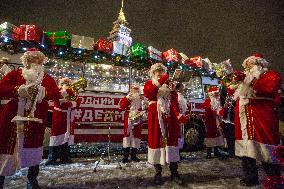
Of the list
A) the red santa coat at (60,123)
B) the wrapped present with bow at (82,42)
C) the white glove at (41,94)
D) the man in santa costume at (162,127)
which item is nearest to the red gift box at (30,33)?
the wrapped present with bow at (82,42)

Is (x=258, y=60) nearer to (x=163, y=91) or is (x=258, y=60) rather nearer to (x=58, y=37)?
(x=163, y=91)

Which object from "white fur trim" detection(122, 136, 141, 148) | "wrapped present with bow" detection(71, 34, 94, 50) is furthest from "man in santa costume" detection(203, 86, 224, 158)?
"wrapped present with bow" detection(71, 34, 94, 50)

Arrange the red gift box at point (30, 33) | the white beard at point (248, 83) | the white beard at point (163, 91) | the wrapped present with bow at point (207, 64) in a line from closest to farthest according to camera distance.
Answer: the white beard at point (248, 83) → the white beard at point (163, 91) → the red gift box at point (30, 33) → the wrapped present with bow at point (207, 64)

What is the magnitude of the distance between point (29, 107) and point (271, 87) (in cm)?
389

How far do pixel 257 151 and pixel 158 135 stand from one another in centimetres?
173

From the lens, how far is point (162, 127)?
15.1 ft

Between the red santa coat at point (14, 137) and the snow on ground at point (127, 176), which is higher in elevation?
the red santa coat at point (14, 137)

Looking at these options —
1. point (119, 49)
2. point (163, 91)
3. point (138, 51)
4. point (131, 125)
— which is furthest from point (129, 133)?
point (138, 51)

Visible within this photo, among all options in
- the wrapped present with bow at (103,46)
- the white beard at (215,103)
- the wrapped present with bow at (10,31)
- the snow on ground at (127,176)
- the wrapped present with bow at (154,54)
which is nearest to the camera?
the snow on ground at (127,176)

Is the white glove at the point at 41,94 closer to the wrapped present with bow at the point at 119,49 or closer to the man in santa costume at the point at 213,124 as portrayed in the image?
the wrapped present with bow at the point at 119,49

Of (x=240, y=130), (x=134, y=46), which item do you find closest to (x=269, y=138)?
(x=240, y=130)

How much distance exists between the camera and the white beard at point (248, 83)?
169 inches

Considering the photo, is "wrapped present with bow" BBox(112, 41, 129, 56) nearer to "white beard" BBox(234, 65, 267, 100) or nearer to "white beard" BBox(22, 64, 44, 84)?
"white beard" BBox(22, 64, 44, 84)

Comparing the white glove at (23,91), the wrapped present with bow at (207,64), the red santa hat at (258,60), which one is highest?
the wrapped present with bow at (207,64)
